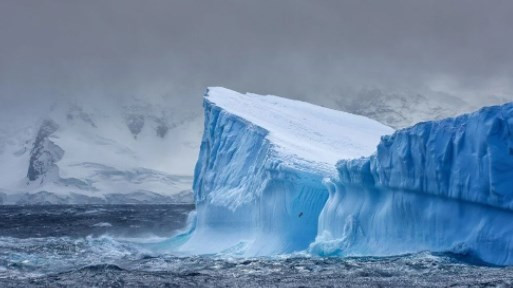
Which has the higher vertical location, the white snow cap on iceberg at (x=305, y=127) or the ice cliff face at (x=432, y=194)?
the white snow cap on iceberg at (x=305, y=127)

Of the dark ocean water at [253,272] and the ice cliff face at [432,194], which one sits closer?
the dark ocean water at [253,272]

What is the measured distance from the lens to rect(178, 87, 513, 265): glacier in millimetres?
15320

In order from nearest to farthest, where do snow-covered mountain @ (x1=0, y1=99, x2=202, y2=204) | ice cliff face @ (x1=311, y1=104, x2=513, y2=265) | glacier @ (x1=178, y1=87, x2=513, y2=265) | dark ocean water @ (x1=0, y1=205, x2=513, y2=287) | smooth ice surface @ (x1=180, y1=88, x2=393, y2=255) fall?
dark ocean water @ (x1=0, y1=205, x2=513, y2=287)
ice cliff face @ (x1=311, y1=104, x2=513, y2=265)
glacier @ (x1=178, y1=87, x2=513, y2=265)
smooth ice surface @ (x1=180, y1=88, x2=393, y2=255)
snow-covered mountain @ (x1=0, y1=99, x2=202, y2=204)

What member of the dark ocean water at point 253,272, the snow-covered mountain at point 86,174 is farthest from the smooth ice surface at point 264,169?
the snow-covered mountain at point 86,174

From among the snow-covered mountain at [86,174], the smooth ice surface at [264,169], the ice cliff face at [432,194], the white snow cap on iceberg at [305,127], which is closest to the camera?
the ice cliff face at [432,194]

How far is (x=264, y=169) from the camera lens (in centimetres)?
2339

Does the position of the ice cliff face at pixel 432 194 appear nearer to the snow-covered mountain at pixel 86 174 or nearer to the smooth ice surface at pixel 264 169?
the smooth ice surface at pixel 264 169

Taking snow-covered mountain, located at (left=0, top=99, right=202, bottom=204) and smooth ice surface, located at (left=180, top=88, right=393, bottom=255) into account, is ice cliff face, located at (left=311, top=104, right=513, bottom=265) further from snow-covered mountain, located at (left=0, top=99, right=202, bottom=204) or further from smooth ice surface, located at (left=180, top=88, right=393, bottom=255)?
snow-covered mountain, located at (left=0, top=99, right=202, bottom=204)

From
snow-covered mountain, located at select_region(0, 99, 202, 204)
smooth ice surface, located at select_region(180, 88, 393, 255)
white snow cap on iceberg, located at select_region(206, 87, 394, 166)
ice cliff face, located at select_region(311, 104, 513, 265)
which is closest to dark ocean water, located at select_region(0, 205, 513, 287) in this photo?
ice cliff face, located at select_region(311, 104, 513, 265)

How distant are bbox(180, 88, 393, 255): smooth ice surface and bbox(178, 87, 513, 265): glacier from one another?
1.8 inches

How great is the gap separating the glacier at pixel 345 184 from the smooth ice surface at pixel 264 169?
46 millimetres

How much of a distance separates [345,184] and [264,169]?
3462 mm

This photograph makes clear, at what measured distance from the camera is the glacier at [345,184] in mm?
15320

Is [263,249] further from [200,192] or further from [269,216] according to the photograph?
[200,192]
